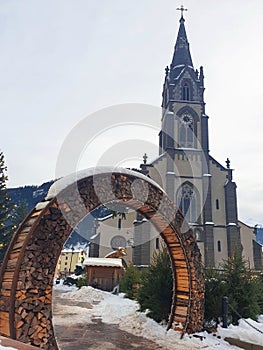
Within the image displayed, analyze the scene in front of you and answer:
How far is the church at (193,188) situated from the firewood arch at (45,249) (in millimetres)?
20666

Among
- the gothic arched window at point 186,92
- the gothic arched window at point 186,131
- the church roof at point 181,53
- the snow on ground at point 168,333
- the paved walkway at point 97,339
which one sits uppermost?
the church roof at point 181,53

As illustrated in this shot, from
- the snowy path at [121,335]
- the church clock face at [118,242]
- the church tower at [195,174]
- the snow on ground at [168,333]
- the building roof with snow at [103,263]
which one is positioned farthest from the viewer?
the church clock face at [118,242]

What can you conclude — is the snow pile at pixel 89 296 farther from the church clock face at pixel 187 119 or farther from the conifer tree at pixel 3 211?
the church clock face at pixel 187 119

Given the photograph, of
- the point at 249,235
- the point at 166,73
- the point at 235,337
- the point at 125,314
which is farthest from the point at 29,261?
the point at 166,73

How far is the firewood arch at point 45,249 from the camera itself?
369 cm

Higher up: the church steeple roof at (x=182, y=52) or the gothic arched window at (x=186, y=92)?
the church steeple roof at (x=182, y=52)

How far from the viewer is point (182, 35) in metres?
37.9

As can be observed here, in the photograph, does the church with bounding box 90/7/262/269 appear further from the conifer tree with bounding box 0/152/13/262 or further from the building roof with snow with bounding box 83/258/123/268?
the conifer tree with bounding box 0/152/13/262

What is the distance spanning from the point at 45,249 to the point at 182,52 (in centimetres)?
3581

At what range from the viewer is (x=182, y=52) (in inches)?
1411

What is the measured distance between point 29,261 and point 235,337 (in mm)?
4331

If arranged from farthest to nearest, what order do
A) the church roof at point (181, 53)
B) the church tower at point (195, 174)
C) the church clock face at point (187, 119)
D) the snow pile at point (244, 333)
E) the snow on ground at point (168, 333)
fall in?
1. the church roof at point (181, 53)
2. the church clock face at point (187, 119)
3. the church tower at point (195, 174)
4. the snow pile at point (244, 333)
5. the snow on ground at point (168, 333)

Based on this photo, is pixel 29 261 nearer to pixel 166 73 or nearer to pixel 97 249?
pixel 97 249

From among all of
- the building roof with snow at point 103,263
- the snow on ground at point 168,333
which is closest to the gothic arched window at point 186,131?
the building roof with snow at point 103,263
